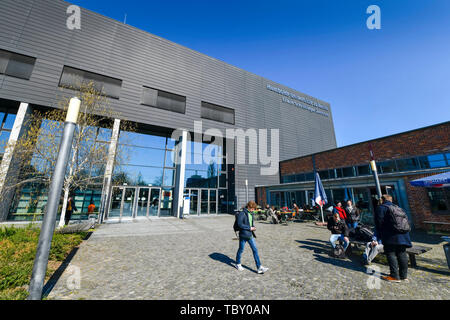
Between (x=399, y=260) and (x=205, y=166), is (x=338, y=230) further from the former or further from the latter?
(x=205, y=166)

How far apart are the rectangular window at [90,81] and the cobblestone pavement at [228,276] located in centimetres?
1298

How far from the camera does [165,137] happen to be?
18438mm

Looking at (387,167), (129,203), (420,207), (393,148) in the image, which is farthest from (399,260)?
(129,203)

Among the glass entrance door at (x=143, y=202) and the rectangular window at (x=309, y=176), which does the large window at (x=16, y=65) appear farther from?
the rectangular window at (x=309, y=176)

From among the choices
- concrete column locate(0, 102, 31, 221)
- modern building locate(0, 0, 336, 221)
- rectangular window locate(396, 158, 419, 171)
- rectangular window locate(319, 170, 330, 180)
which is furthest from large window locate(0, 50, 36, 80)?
rectangular window locate(396, 158, 419, 171)

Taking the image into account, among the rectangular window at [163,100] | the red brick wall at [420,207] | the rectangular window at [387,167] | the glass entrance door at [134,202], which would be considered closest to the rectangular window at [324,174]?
the rectangular window at [387,167]

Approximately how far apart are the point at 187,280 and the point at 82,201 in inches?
571

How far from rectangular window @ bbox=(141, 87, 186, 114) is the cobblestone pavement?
13.3 metres

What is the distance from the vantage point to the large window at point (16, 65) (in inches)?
488

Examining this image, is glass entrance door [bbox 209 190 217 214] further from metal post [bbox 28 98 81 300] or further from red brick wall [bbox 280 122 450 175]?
metal post [bbox 28 98 81 300]

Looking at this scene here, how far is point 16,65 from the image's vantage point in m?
12.7

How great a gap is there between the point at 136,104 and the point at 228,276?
52.3 feet

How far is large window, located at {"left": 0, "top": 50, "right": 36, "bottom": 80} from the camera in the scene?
40.7 ft
